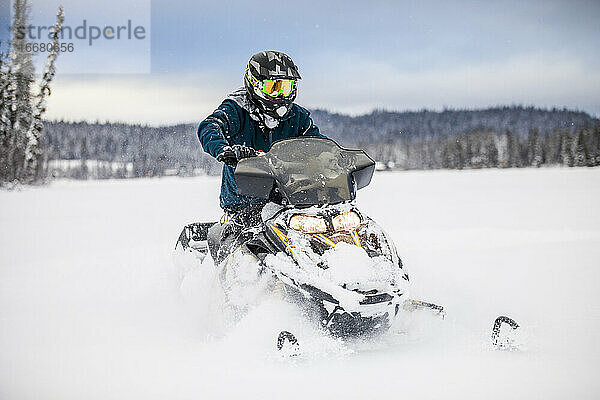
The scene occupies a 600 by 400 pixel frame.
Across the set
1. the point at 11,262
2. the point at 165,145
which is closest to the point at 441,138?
the point at 165,145

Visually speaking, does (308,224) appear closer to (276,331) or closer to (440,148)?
(276,331)

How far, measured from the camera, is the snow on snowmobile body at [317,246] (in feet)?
9.78

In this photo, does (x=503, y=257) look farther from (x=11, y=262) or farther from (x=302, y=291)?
(x=11, y=262)

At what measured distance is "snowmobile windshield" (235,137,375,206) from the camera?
328cm

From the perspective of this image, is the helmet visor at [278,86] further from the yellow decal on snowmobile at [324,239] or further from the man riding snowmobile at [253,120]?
the yellow decal on snowmobile at [324,239]

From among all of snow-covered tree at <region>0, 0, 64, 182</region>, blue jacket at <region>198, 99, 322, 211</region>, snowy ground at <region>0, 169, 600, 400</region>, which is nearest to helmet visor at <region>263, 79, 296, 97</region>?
blue jacket at <region>198, 99, 322, 211</region>

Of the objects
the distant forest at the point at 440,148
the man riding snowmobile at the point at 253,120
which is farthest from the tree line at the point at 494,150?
the man riding snowmobile at the point at 253,120

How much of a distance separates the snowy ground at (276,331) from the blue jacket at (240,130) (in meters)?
0.75

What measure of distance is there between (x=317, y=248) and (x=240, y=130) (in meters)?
1.55

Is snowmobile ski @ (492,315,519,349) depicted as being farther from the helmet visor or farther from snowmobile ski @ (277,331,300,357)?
the helmet visor

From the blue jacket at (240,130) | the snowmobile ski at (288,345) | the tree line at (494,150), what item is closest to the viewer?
the snowmobile ski at (288,345)

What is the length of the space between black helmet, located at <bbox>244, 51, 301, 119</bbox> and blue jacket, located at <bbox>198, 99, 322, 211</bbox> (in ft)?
0.66

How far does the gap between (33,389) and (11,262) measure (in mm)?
4663

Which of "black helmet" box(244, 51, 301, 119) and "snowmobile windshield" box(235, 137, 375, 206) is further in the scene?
"black helmet" box(244, 51, 301, 119)
